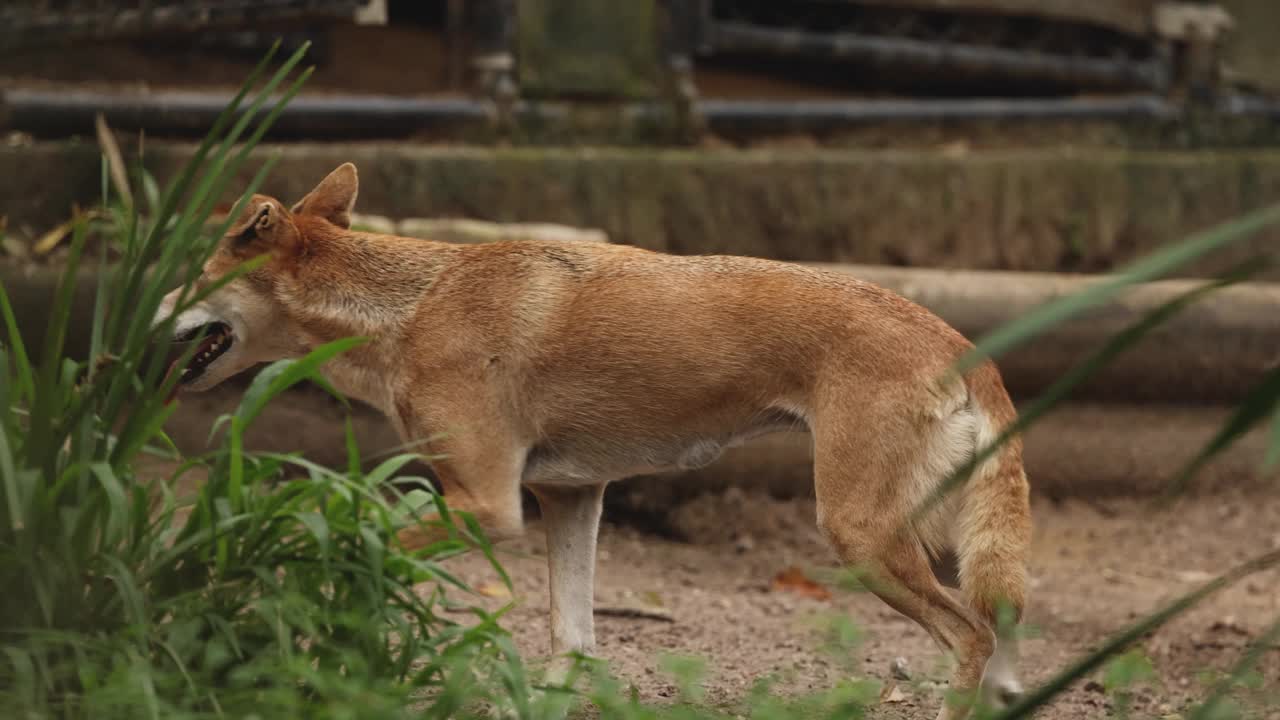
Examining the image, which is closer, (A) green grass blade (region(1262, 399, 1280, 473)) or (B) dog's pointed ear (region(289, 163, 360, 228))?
(A) green grass blade (region(1262, 399, 1280, 473))

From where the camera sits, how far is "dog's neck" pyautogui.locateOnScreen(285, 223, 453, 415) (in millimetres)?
4207

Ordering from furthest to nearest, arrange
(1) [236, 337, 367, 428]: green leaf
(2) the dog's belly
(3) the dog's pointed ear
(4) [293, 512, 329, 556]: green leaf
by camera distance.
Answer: (3) the dog's pointed ear → (2) the dog's belly → (1) [236, 337, 367, 428]: green leaf → (4) [293, 512, 329, 556]: green leaf

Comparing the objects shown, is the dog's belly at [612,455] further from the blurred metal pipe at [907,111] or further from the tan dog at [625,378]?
the blurred metal pipe at [907,111]

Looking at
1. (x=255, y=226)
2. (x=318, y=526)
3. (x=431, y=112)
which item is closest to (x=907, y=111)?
(x=431, y=112)

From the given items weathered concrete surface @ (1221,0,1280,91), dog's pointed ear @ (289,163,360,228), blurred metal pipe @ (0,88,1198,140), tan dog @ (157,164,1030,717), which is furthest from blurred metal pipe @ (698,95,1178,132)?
tan dog @ (157,164,1030,717)

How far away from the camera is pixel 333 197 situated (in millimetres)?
4508

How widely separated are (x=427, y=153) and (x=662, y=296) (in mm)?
2741

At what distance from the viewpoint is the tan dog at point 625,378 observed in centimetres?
379

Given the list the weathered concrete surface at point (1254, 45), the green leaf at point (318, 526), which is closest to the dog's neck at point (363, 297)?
the green leaf at point (318, 526)

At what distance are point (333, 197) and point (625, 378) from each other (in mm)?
1072

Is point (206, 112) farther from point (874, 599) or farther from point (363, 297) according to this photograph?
point (874, 599)

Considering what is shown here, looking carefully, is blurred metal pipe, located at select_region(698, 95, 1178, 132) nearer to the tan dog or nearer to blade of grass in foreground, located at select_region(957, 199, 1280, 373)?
the tan dog

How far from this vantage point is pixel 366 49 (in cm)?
821

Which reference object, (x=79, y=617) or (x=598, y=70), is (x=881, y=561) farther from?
(x=598, y=70)
